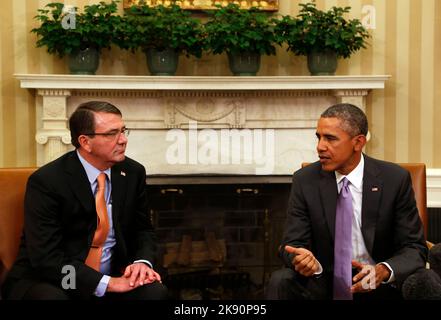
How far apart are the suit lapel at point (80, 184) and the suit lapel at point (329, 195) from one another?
88cm

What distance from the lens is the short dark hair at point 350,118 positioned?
218 centimetres

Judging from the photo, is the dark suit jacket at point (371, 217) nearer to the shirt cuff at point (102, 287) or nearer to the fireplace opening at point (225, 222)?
the shirt cuff at point (102, 287)

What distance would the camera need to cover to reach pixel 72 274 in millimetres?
2023

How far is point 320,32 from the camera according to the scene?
145 inches

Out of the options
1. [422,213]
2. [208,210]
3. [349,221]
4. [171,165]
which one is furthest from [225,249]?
[349,221]

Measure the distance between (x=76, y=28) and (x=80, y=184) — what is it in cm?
168

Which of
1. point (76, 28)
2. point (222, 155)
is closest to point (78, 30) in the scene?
point (76, 28)

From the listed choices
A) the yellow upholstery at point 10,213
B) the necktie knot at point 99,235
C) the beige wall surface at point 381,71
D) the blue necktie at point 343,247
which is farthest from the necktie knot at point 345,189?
the beige wall surface at point 381,71

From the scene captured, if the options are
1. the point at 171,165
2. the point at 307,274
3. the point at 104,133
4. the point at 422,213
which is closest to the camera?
the point at 307,274

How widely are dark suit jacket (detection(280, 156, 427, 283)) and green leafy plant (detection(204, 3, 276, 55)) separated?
1.61 m

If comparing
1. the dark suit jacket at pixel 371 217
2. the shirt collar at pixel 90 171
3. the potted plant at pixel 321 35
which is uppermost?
the potted plant at pixel 321 35

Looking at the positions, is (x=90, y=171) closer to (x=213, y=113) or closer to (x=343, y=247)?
(x=343, y=247)

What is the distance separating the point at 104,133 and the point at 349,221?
3.24ft

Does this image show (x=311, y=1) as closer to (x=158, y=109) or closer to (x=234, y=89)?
(x=234, y=89)
